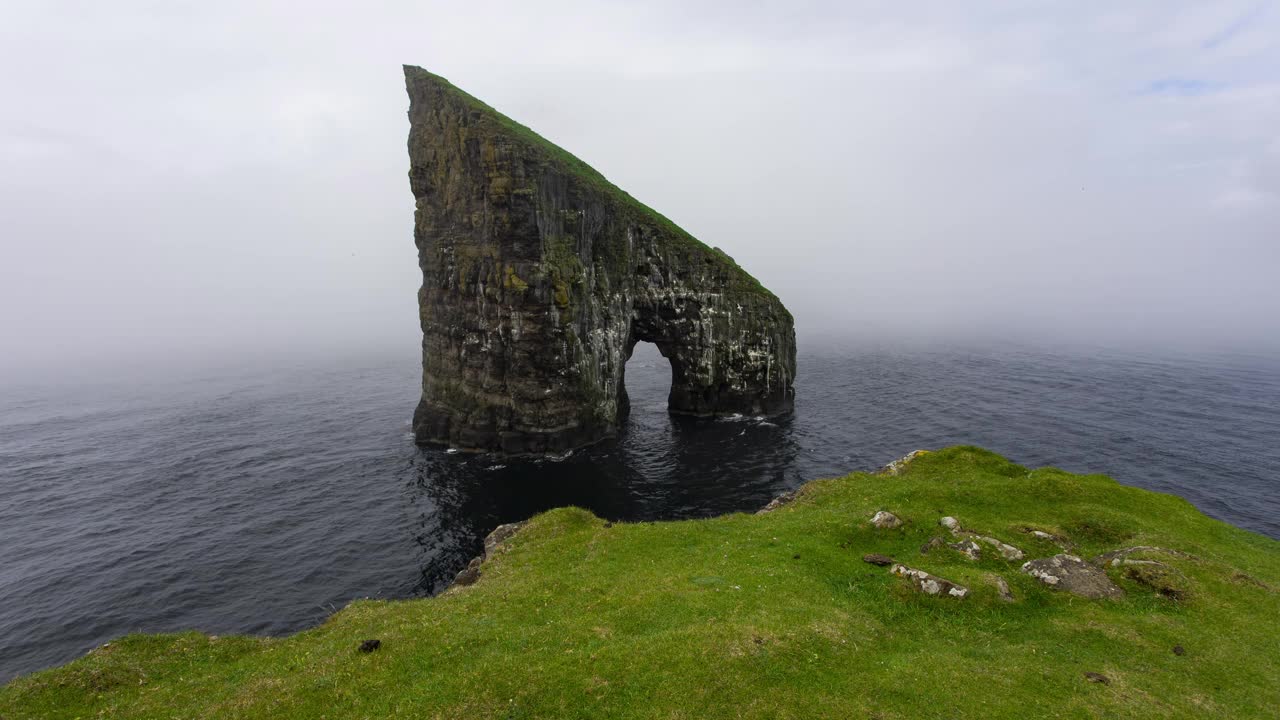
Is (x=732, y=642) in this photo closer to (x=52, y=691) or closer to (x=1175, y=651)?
(x=1175, y=651)

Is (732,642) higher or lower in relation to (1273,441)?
higher

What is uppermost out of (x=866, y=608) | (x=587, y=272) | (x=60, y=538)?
(x=587, y=272)

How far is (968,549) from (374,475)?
49579 mm

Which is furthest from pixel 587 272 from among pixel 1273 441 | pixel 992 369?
pixel 992 369

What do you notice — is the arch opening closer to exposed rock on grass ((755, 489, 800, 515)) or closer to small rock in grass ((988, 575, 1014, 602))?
exposed rock on grass ((755, 489, 800, 515))

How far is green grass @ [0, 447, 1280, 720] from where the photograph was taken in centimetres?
1375

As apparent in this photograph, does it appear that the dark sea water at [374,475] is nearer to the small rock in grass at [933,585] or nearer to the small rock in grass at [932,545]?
the small rock in grass at [932,545]

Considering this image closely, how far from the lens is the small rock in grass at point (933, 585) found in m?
18.9

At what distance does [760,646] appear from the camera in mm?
15438

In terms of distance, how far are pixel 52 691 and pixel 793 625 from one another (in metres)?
22.2

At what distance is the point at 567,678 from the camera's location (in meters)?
14.4

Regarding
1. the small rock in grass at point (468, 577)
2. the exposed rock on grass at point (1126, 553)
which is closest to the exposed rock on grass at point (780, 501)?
the exposed rock on grass at point (1126, 553)

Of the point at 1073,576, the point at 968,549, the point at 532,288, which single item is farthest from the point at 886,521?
the point at 532,288

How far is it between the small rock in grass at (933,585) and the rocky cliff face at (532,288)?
39.3 metres
